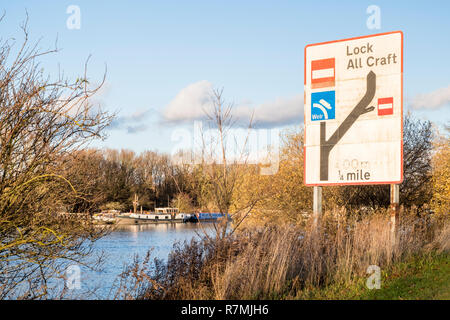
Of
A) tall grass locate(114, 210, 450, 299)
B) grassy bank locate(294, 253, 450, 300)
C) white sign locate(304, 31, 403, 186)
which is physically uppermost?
white sign locate(304, 31, 403, 186)

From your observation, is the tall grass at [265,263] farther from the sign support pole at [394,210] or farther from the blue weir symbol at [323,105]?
the blue weir symbol at [323,105]

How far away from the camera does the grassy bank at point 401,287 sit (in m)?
9.42

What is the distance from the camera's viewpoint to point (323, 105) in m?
15.8

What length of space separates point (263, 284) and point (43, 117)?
5140 mm

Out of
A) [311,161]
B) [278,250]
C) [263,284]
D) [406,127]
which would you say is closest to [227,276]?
[263,284]

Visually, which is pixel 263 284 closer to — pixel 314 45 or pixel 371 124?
pixel 371 124

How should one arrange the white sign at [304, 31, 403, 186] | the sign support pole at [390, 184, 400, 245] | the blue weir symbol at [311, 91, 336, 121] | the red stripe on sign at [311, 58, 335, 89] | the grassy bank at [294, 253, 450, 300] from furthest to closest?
the red stripe on sign at [311, 58, 335, 89] → the blue weir symbol at [311, 91, 336, 121] → the white sign at [304, 31, 403, 186] → the sign support pole at [390, 184, 400, 245] → the grassy bank at [294, 253, 450, 300]

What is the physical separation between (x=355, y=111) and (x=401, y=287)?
6467 mm

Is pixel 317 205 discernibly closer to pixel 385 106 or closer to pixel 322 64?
pixel 385 106

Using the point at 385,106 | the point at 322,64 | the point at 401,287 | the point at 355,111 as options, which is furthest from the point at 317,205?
the point at 401,287

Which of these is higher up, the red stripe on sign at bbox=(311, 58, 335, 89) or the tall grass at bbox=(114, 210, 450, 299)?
the red stripe on sign at bbox=(311, 58, 335, 89)

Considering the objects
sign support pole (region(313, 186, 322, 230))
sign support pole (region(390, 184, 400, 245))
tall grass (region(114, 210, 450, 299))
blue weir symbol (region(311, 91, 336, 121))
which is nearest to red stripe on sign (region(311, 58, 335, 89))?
blue weir symbol (region(311, 91, 336, 121))

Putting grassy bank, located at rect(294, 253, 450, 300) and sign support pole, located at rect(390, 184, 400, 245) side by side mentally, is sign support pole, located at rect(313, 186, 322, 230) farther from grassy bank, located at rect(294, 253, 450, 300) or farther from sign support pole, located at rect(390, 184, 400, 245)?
grassy bank, located at rect(294, 253, 450, 300)

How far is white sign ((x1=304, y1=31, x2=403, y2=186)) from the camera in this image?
15.0 metres
